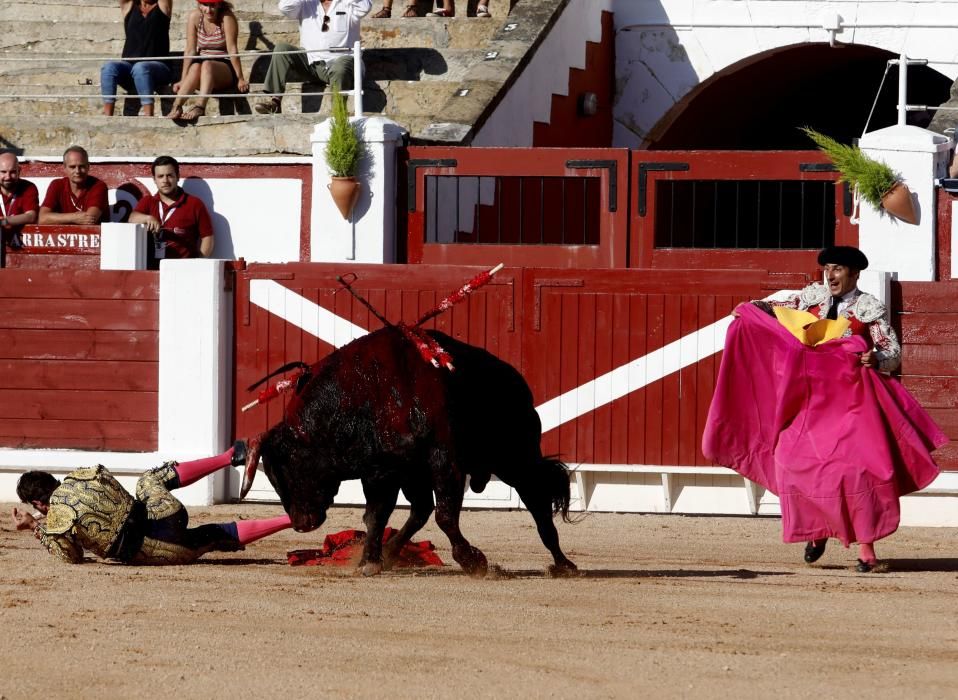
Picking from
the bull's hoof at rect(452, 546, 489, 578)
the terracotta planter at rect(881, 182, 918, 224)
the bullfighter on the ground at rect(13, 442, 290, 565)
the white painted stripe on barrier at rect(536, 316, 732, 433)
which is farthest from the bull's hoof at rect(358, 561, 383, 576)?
the terracotta planter at rect(881, 182, 918, 224)

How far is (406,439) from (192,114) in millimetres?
6617

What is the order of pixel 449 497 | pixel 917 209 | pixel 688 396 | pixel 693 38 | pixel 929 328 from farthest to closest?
1. pixel 693 38
2. pixel 917 209
3. pixel 688 396
4. pixel 929 328
5. pixel 449 497

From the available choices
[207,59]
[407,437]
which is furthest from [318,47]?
[407,437]

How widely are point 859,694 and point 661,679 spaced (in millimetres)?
542

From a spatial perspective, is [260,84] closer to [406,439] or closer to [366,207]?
[366,207]

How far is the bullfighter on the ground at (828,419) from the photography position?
7449 millimetres

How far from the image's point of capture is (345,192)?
11594 mm

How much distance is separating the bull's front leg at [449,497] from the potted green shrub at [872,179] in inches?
211

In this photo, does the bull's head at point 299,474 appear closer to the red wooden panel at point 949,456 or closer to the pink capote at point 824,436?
the pink capote at point 824,436

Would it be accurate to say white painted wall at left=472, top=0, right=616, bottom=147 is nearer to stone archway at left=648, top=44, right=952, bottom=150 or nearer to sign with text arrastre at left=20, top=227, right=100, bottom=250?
stone archway at left=648, top=44, right=952, bottom=150

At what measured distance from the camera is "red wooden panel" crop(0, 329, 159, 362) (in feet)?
33.5

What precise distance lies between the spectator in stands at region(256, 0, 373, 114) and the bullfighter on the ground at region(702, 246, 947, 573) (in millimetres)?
5429

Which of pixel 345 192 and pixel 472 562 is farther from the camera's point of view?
pixel 345 192

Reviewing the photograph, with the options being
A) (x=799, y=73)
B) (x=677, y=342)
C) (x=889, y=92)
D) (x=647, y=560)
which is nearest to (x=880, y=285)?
(x=677, y=342)
